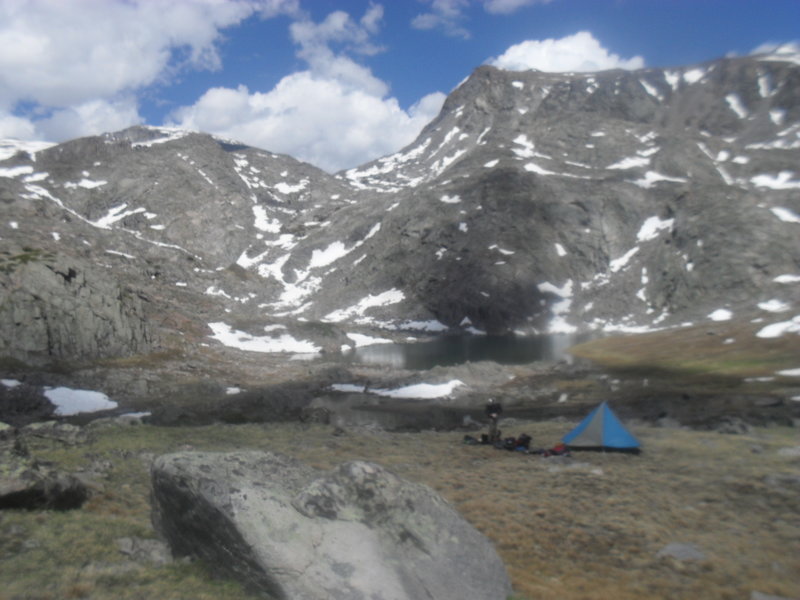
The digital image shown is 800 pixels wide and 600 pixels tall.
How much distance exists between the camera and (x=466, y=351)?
380 ft

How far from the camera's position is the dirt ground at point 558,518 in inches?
407

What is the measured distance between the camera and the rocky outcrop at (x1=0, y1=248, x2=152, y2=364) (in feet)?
208

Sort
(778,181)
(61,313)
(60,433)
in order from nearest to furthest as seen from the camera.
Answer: (60,433) → (61,313) → (778,181)

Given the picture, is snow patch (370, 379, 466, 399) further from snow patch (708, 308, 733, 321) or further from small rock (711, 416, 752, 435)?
snow patch (708, 308, 733, 321)

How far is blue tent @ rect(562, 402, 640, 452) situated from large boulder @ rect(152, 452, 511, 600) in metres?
15.4

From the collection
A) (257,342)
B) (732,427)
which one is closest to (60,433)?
(732,427)

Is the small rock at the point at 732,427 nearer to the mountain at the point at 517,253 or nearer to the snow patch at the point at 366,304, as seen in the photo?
the mountain at the point at 517,253

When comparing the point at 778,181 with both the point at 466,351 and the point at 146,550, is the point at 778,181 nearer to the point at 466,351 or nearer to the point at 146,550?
the point at 466,351

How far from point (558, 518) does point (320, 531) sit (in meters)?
8.98

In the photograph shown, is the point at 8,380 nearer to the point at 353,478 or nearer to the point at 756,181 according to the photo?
the point at 353,478

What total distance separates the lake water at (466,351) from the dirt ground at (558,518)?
67.6m

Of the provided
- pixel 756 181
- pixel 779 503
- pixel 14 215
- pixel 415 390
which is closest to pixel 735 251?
pixel 756 181

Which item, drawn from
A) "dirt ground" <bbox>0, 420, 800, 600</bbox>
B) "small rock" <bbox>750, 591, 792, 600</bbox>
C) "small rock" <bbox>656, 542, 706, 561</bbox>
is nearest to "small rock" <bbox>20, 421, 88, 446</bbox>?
"dirt ground" <bbox>0, 420, 800, 600</bbox>

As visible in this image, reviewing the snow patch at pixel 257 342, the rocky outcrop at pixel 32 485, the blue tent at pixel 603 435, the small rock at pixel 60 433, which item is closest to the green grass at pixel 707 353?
the blue tent at pixel 603 435
